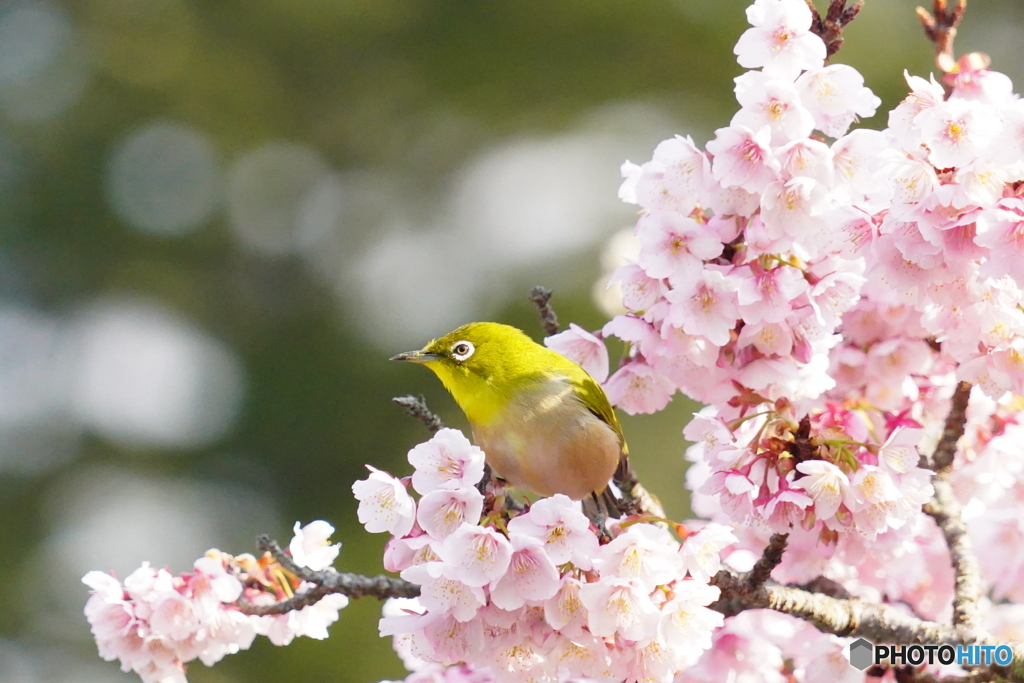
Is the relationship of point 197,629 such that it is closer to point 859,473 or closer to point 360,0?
point 859,473

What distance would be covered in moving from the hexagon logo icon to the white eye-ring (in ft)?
2.94

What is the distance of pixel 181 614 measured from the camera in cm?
179

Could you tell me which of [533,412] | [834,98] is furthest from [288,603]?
[834,98]

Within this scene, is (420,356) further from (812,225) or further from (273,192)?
(273,192)

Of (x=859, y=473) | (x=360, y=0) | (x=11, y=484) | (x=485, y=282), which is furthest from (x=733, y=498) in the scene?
(x=360, y=0)

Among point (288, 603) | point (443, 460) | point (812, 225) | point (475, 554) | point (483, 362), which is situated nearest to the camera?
point (475, 554)

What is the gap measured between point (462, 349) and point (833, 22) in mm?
886

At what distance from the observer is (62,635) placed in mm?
7316

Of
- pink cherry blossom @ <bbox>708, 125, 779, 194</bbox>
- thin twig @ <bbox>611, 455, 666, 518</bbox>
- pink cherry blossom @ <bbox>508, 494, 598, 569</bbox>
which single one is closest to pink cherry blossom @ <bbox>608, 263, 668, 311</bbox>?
pink cherry blossom @ <bbox>708, 125, 779, 194</bbox>

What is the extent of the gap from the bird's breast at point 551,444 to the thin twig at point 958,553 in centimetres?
65

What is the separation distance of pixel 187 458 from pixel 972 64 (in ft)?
25.6

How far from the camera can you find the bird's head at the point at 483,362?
1890 millimetres

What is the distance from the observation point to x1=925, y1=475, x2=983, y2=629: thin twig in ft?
5.82

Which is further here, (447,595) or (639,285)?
(639,285)
